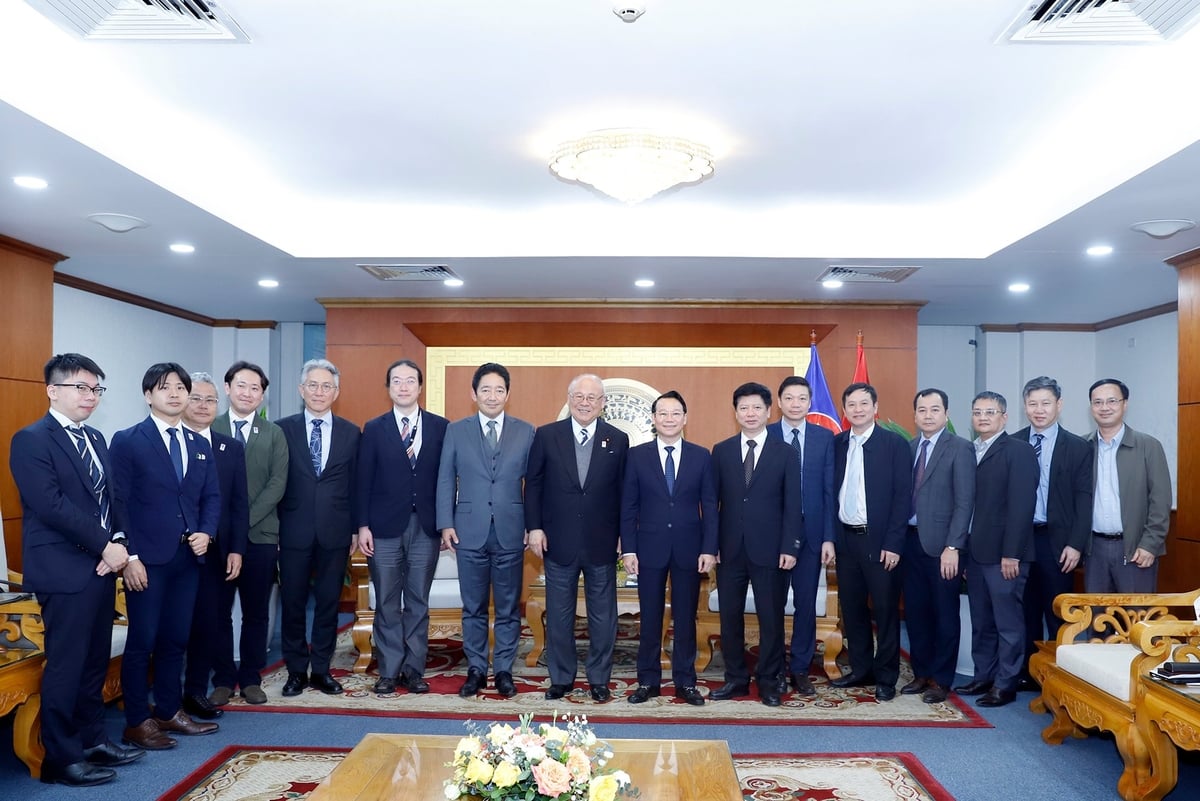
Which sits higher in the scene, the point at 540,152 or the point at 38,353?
the point at 540,152

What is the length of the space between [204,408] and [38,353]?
243 centimetres

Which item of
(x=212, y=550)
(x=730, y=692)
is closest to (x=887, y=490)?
(x=730, y=692)

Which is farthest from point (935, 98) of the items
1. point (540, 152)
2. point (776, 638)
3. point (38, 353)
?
point (38, 353)

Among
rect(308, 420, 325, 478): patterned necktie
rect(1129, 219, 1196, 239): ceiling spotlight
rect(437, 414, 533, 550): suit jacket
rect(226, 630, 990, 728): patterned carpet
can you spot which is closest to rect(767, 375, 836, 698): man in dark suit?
rect(226, 630, 990, 728): patterned carpet

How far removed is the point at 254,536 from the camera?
4.62 meters

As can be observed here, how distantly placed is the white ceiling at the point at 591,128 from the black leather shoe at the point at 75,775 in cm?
253

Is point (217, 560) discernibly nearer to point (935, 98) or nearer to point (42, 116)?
point (42, 116)

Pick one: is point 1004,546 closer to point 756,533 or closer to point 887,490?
point 887,490

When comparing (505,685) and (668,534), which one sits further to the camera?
(505,685)

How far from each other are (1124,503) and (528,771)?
3.93 metres

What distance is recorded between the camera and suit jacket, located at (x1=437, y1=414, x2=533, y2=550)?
4.71 m

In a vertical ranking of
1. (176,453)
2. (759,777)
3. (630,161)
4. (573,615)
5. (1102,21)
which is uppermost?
(1102,21)

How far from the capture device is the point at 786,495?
15.2ft

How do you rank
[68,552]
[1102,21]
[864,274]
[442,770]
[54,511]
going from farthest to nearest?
1. [864,274]
2. [68,552]
3. [54,511]
4. [1102,21]
5. [442,770]
